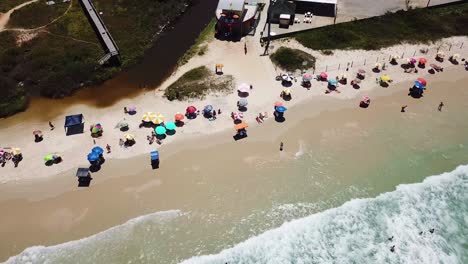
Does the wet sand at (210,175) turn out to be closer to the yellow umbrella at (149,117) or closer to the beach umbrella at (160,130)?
the beach umbrella at (160,130)

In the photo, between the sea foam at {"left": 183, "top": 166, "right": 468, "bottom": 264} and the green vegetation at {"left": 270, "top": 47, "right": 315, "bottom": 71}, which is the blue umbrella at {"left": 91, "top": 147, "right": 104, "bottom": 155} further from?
the green vegetation at {"left": 270, "top": 47, "right": 315, "bottom": 71}

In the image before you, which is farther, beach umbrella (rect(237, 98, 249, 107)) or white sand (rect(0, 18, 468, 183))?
beach umbrella (rect(237, 98, 249, 107))

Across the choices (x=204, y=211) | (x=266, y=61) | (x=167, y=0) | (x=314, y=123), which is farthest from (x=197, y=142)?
(x=167, y=0)

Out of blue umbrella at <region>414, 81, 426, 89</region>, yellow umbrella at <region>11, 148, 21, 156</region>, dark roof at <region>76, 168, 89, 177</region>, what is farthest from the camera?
blue umbrella at <region>414, 81, 426, 89</region>

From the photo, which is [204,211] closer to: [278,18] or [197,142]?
[197,142]

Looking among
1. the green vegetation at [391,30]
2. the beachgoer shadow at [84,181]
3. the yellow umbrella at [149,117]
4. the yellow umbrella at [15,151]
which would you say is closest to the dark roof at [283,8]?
the green vegetation at [391,30]

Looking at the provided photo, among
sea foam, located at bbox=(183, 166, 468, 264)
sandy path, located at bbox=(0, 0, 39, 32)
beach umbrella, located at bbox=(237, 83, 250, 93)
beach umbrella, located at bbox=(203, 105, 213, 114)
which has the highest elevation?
sandy path, located at bbox=(0, 0, 39, 32)

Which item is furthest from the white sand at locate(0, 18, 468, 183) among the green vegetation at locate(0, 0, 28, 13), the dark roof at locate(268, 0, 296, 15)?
the green vegetation at locate(0, 0, 28, 13)

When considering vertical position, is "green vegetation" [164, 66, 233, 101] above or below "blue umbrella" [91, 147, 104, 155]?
above
